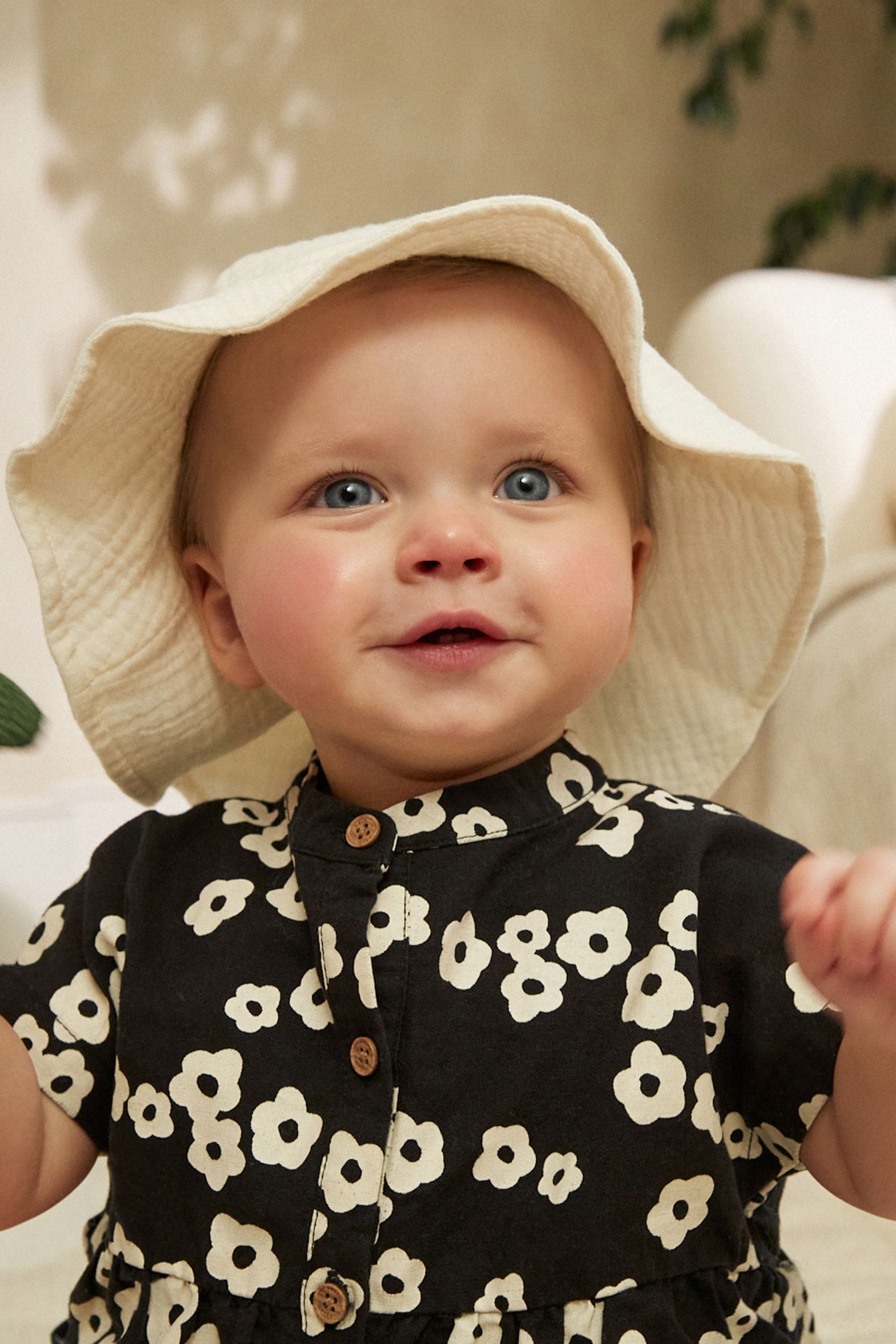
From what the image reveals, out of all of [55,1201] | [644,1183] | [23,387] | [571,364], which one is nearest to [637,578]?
[571,364]

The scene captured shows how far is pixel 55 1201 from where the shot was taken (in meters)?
0.77

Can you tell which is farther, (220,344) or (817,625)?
(817,625)

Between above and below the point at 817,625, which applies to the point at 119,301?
above

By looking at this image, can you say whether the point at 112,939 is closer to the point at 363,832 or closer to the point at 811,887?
the point at 363,832

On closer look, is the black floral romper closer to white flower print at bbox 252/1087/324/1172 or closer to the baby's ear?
white flower print at bbox 252/1087/324/1172

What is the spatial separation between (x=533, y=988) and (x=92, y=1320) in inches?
13.7

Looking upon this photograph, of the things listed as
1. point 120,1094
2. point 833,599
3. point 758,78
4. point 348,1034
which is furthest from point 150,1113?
point 758,78

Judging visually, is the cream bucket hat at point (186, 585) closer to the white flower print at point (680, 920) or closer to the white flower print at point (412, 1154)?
the white flower print at point (680, 920)

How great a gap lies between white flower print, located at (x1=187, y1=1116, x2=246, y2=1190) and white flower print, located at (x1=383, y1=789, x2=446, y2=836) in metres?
0.19

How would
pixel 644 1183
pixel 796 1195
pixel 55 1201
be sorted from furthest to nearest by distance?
pixel 796 1195 < pixel 55 1201 < pixel 644 1183

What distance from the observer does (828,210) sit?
7.75 ft

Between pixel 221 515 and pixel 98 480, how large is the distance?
0.09 meters

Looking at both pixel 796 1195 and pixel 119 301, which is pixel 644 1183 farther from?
pixel 119 301

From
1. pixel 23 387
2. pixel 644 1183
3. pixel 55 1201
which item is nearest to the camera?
pixel 644 1183
